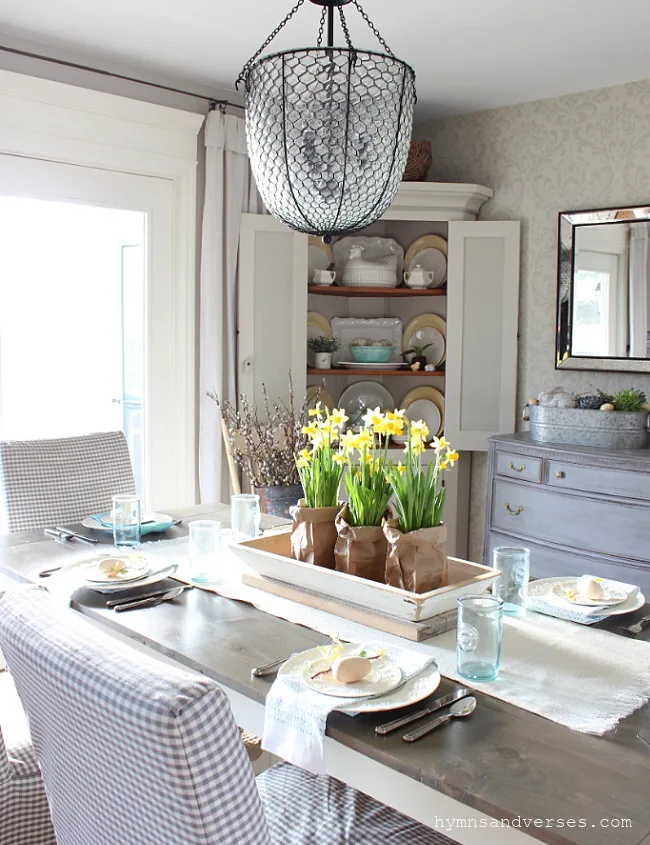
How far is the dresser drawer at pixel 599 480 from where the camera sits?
320 centimetres

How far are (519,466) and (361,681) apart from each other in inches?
93.5

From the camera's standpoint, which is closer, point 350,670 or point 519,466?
point 350,670

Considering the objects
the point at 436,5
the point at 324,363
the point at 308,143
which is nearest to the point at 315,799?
the point at 308,143

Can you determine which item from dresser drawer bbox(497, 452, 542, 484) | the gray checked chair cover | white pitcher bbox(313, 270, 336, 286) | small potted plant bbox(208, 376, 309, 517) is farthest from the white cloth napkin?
white pitcher bbox(313, 270, 336, 286)

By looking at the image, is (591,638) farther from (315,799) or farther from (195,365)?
(195,365)

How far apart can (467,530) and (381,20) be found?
248cm

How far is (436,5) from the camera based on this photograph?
2822 mm

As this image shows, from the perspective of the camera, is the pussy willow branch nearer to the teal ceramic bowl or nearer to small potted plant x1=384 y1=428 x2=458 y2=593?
the teal ceramic bowl

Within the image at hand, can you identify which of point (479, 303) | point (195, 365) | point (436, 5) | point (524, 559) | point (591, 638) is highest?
point (436, 5)

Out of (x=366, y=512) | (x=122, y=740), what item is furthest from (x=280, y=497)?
(x=122, y=740)

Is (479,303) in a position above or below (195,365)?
above

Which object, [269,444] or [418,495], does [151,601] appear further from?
[269,444]

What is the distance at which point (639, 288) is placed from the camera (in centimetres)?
369

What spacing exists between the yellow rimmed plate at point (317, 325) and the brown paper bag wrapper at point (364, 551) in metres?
2.64
